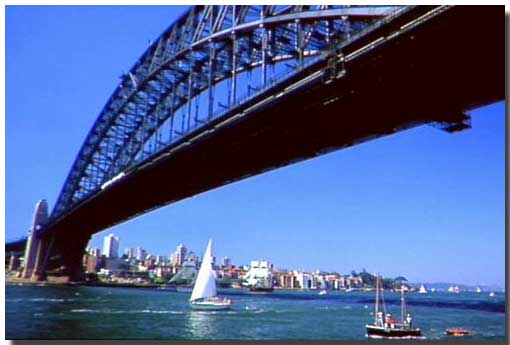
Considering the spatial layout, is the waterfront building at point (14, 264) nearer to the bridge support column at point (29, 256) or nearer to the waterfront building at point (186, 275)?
the bridge support column at point (29, 256)

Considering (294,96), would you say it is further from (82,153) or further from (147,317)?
(82,153)

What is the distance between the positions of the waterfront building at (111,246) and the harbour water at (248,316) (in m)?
0.74

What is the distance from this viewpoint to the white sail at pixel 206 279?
7.40 meters

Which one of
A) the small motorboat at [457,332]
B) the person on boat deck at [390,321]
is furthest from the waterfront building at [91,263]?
the small motorboat at [457,332]

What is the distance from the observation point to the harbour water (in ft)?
21.6

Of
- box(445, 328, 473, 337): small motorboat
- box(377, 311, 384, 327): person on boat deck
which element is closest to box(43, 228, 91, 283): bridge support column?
box(377, 311, 384, 327): person on boat deck

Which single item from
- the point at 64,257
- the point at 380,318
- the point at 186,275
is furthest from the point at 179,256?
the point at 64,257

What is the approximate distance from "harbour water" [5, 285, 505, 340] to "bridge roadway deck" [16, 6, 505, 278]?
1510mm

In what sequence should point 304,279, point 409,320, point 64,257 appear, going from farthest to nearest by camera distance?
1. point 64,257
2. point 409,320
3. point 304,279

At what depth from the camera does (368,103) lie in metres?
8.18

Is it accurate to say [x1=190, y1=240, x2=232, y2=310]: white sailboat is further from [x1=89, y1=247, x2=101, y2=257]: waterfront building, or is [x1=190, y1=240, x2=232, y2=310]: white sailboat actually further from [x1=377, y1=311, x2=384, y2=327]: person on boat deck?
[x1=377, y1=311, x2=384, y2=327]: person on boat deck

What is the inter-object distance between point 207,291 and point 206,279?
0.35 m

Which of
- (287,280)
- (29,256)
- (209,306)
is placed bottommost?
(209,306)

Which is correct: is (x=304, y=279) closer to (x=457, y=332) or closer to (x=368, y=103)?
(x=457, y=332)
